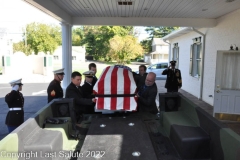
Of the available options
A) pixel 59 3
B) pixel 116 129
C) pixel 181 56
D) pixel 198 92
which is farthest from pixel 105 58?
pixel 116 129

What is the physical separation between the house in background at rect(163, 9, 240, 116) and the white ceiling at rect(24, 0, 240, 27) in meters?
0.53

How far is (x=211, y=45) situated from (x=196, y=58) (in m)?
1.75

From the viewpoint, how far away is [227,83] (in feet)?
19.6

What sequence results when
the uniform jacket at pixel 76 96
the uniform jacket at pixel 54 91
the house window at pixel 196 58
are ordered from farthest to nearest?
the house window at pixel 196 58, the uniform jacket at pixel 54 91, the uniform jacket at pixel 76 96

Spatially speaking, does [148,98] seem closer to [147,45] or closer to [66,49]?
[66,49]

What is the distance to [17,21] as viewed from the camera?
41562 mm

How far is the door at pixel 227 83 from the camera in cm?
576

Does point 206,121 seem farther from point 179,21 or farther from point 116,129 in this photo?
point 179,21

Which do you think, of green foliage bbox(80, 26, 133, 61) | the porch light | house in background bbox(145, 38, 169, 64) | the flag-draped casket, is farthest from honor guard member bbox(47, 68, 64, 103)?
house in background bbox(145, 38, 169, 64)

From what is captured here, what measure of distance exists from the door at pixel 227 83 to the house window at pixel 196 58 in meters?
2.86

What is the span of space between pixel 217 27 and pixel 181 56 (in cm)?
464

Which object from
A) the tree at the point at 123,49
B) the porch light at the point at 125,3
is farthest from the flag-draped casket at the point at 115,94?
the tree at the point at 123,49

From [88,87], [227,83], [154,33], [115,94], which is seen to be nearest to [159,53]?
[154,33]

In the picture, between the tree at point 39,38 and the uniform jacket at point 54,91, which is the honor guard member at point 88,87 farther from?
the tree at point 39,38
